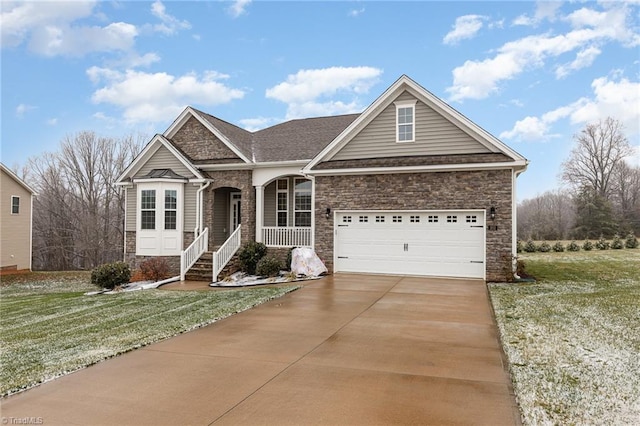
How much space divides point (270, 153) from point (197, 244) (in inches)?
190

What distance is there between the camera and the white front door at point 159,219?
54.0 feet

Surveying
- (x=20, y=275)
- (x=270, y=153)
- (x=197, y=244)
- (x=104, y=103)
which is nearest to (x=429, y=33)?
(x=270, y=153)

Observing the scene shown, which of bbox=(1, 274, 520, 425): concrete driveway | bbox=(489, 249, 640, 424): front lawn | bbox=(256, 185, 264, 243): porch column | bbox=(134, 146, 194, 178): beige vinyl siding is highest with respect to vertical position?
bbox=(134, 146, 194, 178): beige vinyl siding

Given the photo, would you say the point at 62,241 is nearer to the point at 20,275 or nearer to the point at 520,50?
the point at 20,275

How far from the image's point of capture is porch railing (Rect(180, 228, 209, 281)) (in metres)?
15.1

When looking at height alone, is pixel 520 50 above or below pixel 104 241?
above

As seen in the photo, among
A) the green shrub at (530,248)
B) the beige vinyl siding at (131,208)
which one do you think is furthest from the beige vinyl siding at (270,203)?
the green shrub at (530,248)

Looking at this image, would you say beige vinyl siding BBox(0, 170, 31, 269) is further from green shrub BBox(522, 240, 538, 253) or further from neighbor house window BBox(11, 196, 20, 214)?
green shrub BBox(522, 240, 538, 253)

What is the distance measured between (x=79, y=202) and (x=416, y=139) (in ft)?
110

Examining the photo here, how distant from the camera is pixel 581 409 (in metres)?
3.93

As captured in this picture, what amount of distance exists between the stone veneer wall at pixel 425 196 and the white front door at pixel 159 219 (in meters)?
5.94

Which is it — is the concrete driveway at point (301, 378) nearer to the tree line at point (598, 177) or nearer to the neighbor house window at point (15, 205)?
→ the neighbor house window at point (15, 205)

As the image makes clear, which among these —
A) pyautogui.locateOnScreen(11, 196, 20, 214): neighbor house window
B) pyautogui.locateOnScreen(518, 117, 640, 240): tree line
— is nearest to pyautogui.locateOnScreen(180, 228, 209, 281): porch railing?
pyautogui.locateOnScreen(11, 196, 20, 214): neighbor house window

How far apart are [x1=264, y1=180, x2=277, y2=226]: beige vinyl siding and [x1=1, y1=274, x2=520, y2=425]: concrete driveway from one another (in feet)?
32.1
